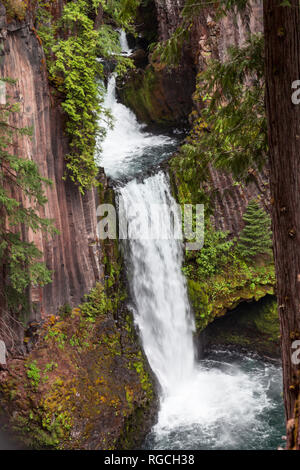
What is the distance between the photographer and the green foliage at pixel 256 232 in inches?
493

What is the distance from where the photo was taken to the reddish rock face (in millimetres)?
7543

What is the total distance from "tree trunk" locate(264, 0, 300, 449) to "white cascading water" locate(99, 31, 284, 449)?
7.02 m

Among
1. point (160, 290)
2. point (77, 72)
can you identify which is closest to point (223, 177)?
point (160, 290)

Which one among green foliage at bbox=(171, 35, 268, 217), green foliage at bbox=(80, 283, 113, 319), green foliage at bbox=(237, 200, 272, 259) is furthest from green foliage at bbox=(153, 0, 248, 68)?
green foliage at bbox=(237, 200, 272, 259)

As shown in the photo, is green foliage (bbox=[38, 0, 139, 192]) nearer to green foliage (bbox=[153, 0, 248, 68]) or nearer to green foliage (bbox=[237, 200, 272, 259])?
green foliage (bbox=[153, 0, 248, 68])

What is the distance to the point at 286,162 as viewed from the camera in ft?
8.99

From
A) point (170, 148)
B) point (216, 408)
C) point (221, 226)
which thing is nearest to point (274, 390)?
point (216, 408)

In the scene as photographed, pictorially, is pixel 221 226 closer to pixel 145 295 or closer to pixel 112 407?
pixel 145 295

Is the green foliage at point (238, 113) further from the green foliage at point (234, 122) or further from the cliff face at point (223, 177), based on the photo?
the cliff face at point (223, 177)

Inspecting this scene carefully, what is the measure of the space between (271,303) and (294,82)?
11.3 m

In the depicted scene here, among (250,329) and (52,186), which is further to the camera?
(250,329)

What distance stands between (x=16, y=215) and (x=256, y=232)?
857 cm

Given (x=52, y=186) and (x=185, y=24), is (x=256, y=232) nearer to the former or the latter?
(x=52, y=186)

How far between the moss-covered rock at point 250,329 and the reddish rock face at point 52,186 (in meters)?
5.85
